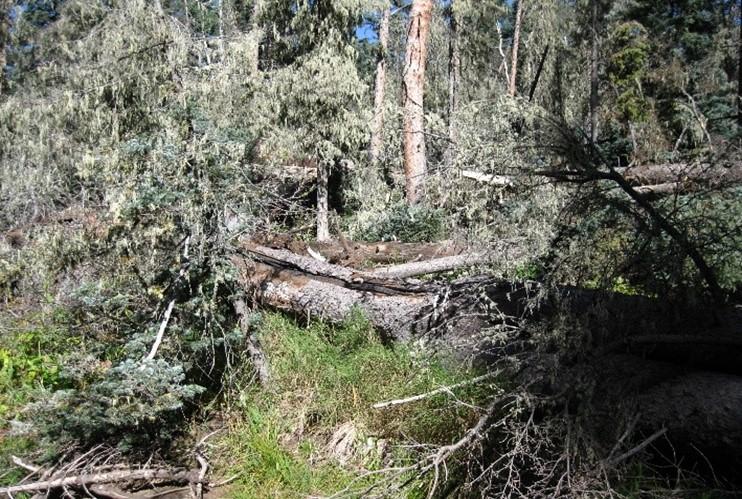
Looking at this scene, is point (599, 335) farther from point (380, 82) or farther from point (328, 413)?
point (380, 82)

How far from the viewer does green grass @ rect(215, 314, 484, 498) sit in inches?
146

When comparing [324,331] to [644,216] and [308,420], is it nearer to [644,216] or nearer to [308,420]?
[308,420]

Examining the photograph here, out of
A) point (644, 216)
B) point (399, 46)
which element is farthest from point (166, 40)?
point (399, 46)

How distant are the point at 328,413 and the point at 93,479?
148 cm

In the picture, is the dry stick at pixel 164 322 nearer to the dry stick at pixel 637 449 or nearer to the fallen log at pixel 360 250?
the fallen log at pixel 360 250

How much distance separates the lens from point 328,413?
4.22 meters

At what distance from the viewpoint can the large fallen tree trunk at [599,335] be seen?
311 cm

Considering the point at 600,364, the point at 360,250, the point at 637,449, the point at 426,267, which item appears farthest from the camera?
the point at 360,250

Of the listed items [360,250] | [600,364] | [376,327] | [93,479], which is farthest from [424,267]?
[93,479]

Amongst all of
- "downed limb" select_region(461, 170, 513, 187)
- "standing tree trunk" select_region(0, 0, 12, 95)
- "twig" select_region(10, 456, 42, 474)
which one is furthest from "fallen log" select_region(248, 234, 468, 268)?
"standing tree trunk" select_region(0, 0, 12, 95)

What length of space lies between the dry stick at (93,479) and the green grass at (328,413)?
0.43m

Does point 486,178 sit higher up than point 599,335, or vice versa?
point 486,178

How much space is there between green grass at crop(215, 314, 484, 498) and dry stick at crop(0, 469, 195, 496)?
0.43 m

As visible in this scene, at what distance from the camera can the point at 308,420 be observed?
422 centimetres
